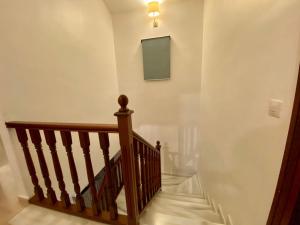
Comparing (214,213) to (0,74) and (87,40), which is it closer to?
(0,74)

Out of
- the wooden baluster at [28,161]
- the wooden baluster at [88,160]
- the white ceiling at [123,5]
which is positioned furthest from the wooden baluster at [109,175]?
the white ceiling at [123,5]

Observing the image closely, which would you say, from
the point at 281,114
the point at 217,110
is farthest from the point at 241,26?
the point at 217,110

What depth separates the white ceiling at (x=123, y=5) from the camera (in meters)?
2.68

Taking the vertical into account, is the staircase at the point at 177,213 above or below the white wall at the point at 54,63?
below

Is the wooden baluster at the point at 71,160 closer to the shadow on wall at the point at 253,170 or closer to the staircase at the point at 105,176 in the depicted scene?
the staircase at the point at 105,176

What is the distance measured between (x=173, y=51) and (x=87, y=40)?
61.5 inches

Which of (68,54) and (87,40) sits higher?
(87,40)

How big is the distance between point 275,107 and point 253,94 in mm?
232

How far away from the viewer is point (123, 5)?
276cm

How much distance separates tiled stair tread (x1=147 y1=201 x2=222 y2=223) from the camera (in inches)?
58.6

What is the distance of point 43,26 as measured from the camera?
1.53 metres

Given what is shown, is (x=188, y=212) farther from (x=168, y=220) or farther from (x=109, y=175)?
(x=109, y=175)

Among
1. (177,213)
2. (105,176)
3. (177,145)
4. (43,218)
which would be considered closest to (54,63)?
(105,176)

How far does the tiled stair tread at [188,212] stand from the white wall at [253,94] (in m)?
0.18
